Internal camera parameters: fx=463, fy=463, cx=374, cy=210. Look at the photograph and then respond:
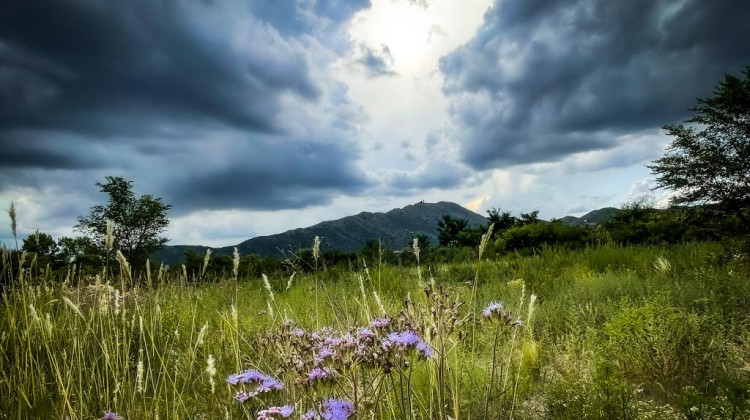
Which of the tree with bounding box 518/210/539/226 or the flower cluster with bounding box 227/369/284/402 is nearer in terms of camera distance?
the flower cluster with bounding box 227/369/284/402

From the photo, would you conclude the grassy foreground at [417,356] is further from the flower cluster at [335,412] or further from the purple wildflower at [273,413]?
the purple wildflower at [273,413]

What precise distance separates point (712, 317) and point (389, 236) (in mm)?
4292

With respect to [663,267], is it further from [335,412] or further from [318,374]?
[335,412]

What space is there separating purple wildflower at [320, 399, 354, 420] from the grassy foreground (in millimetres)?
47

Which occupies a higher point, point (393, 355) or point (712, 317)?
point (393, 355)

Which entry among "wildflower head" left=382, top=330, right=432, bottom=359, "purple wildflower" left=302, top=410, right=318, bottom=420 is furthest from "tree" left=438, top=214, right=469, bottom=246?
"purple wildflower" left=302, top=410, right=318, bottom=420

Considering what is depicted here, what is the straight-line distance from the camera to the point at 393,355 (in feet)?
5.89

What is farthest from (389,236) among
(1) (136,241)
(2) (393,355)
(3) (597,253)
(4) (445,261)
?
(1) (136,241)

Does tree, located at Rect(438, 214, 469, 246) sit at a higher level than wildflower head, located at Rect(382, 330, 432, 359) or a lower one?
higher

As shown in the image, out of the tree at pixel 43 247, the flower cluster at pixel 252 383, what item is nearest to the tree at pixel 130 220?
the tree at pixel 43 247

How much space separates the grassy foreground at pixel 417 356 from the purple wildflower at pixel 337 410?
47 millimetres

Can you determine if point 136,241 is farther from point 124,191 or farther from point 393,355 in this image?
point 393,355

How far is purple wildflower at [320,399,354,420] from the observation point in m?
1.52

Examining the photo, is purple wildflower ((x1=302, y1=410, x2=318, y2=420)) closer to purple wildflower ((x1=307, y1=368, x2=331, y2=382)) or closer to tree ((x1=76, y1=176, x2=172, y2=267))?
purple wildflower ((x1=307, y1=368, x2=331, y2=382))
